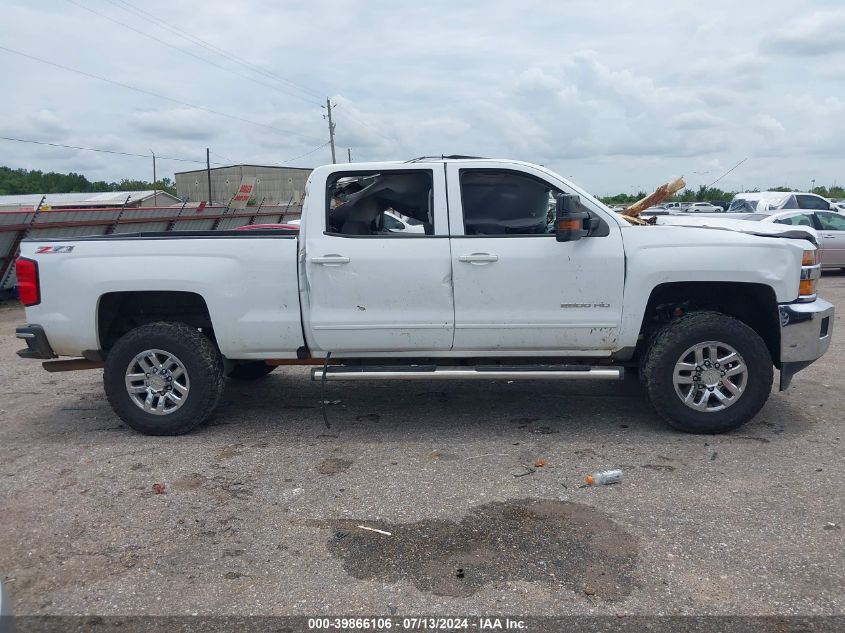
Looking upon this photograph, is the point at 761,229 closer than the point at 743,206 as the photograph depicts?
Yes

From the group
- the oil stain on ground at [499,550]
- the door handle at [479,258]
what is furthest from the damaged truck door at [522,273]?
the oil stain on ground at [499,550]

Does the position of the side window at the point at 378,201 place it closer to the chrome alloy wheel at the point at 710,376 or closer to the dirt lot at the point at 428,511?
the dirt lot at the point at 428,511

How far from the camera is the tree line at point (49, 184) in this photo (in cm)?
6450

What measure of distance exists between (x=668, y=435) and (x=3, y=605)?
4.42 metres

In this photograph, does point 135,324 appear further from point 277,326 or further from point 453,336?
point 453,336

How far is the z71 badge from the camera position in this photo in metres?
5.45

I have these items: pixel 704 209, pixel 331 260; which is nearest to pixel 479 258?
pixel 331 260

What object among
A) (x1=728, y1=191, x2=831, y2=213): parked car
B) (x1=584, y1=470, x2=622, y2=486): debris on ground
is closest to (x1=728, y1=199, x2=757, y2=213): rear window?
(x1=728, y1=191, x2=831, y2=213): parked car

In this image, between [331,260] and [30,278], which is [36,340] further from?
[331,260]

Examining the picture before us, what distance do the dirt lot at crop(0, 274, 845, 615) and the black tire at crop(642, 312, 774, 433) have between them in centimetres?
15

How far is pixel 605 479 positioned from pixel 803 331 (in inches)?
75.8

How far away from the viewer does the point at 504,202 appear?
5.39 meters

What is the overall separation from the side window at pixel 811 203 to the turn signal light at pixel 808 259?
13284 mm

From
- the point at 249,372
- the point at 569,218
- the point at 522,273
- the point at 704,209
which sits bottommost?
the point at 249,372
